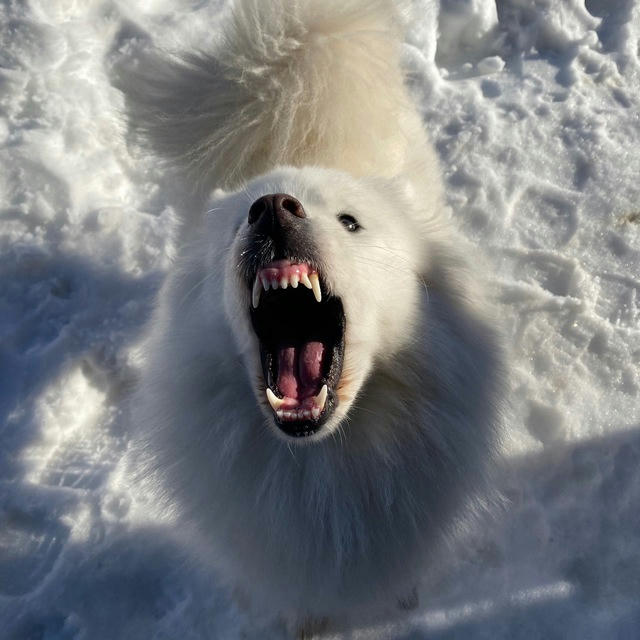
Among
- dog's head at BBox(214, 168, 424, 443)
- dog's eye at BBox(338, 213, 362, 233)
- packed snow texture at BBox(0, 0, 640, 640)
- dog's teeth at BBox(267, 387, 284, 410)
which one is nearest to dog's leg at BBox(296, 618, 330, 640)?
packed snow texture at BBox(0, 0, 640, 640)

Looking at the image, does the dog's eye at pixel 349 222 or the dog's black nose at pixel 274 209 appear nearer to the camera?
the dog's black nose at pixel 274 209

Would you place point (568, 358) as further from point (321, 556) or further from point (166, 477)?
point (166, 477)

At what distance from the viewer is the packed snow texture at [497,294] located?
A: 197 centimetres

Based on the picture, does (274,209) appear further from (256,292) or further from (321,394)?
(321,394)

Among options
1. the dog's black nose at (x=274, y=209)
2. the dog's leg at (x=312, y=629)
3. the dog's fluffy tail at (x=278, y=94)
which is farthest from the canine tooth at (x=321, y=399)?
the dog's fluffy tail at (x=278, y=94)

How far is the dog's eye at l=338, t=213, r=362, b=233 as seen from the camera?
159cm

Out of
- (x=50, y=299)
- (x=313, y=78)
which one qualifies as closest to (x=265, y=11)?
(x=313, y=78)

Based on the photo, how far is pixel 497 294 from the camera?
2473 mm

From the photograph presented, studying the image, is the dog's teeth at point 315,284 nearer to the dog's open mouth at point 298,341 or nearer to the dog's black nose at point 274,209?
the dog's open mouth at point 298,341

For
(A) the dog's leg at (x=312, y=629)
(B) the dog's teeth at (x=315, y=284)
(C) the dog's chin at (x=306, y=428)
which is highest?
(B) the dog's teeth at (x=315, y=284)

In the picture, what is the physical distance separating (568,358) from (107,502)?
185cm

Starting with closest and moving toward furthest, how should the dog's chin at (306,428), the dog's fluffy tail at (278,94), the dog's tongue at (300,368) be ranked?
the dog's chin at (306,428)
the dog's tongue at (300,368)
the dog's fluffy tail at (278,94)

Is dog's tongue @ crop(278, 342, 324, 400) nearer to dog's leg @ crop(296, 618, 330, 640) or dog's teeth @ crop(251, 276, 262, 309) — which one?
dog's teeth @ crop(251, 276, 262, 309)

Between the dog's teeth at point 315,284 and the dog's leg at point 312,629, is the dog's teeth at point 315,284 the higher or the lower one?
the higher one
